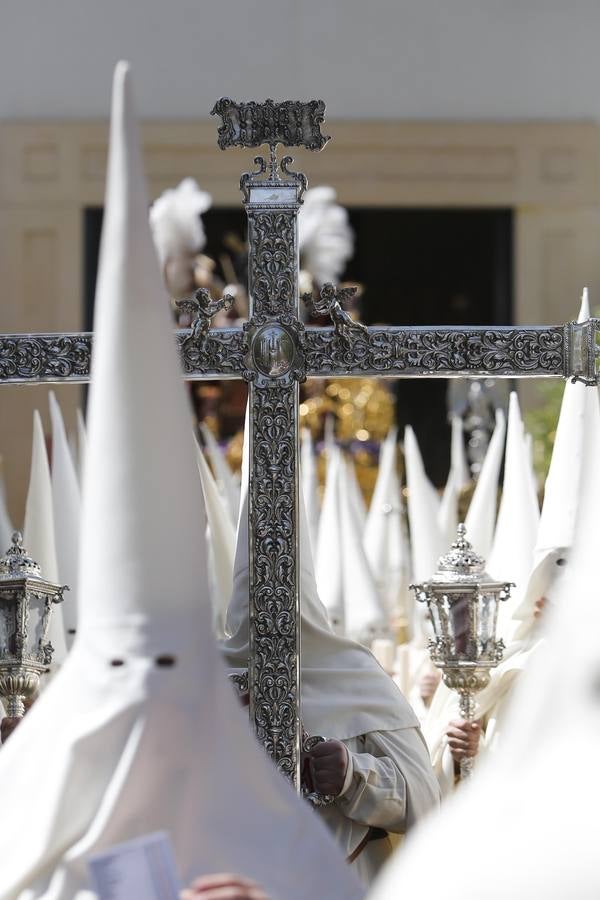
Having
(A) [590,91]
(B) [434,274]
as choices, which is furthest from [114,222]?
(B) [434,274]

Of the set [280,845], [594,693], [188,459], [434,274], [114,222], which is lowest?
[280,845]

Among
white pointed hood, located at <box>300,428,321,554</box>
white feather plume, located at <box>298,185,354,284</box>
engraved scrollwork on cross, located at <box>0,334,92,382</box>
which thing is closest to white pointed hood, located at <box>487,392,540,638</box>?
engraved scrollwork on cross, located at <box>0,334,92,382</box>

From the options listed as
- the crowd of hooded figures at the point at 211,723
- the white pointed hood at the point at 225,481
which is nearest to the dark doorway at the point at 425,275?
the white pointed hood at the point at 225,481

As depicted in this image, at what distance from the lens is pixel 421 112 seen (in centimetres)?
1345

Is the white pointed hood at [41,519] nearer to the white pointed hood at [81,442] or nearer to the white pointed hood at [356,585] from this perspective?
the white pointed hood at [81,442]

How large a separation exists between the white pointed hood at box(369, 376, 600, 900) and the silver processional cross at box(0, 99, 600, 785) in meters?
1.62

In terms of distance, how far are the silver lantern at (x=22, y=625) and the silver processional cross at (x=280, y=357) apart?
41 centimetres

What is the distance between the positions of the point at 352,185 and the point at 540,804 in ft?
39.2

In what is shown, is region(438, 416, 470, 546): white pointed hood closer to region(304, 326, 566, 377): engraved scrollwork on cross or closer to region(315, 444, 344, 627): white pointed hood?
region(315, 444, 344, 627): white pointed hood

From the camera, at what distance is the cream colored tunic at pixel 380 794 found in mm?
3898

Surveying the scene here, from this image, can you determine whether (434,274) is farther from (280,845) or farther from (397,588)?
(280,845)

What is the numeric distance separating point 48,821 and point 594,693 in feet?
3.08

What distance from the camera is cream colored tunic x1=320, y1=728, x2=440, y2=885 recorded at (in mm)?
3898

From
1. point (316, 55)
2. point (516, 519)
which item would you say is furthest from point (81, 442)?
point (316, 55)
